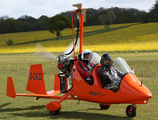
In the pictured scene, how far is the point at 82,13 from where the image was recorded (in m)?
7.53

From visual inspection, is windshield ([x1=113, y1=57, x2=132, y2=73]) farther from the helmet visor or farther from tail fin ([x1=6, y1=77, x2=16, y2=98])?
tail fin ([x1=6, y1=77, x2=16, y2=98])

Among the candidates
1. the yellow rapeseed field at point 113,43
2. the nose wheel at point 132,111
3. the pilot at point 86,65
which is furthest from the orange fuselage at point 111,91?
the yellow rapeseed field at point 113,43

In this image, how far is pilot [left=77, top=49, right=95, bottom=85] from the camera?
677 centimetres

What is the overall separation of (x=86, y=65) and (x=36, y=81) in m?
2.32

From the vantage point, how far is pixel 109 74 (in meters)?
6.45

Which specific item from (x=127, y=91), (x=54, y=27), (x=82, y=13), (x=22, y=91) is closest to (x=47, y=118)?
(x=127, y=91)

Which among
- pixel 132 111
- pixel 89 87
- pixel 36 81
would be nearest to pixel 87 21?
pixel 36 81

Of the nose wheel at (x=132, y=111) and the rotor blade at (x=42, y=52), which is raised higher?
the rotor blade at (x=42, y=52)

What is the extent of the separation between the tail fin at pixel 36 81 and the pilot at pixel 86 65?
1.98 metres

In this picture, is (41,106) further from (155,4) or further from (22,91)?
(155,4)

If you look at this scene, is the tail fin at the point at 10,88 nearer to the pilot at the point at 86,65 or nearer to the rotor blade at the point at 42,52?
the rotor blade at the point at 42,52

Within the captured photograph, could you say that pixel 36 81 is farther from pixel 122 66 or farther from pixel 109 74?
pixel 122 66

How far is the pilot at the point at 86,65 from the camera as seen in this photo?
22.2 ft

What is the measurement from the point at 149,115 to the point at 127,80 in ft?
4.52
